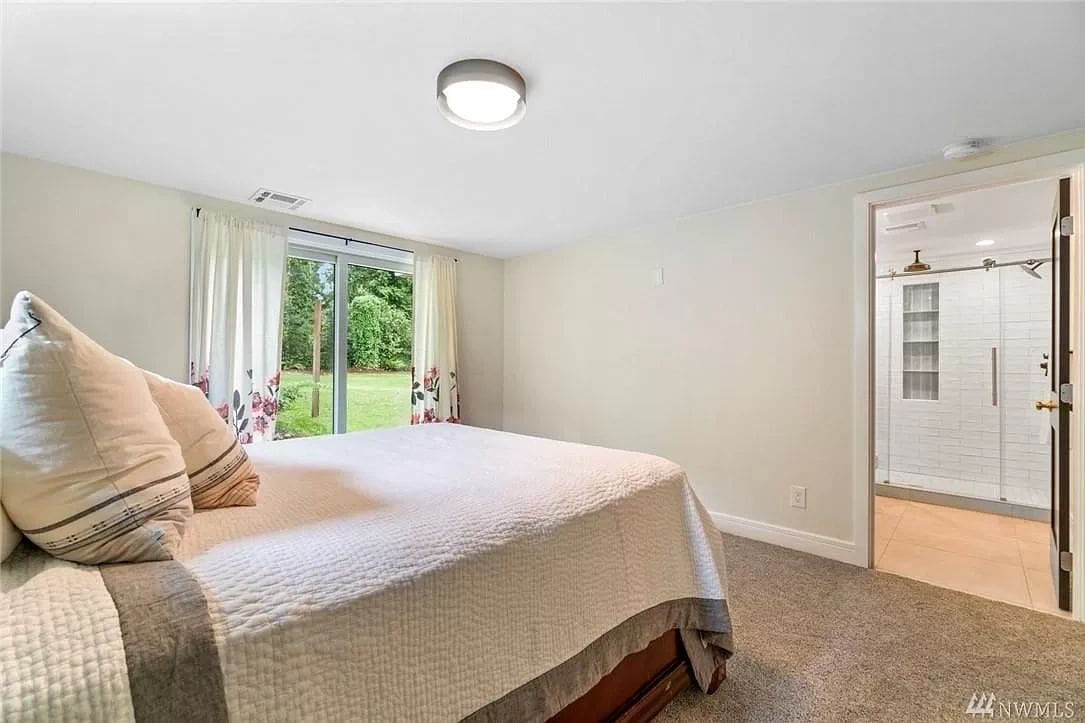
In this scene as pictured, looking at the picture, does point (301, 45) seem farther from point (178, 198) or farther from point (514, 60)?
point (178, 198)

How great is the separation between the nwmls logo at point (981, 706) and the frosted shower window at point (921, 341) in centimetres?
353

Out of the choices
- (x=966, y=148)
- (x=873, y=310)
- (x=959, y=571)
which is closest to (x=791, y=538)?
(x=959, y=571)

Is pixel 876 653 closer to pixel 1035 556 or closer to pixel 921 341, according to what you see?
pixel 1035 556

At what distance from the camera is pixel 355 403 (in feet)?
12.1

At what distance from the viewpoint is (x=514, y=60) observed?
1.59 m

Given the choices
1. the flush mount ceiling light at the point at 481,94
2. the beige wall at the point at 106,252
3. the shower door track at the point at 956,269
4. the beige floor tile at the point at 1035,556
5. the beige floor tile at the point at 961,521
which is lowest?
the beige floor tile at the point at 961,521

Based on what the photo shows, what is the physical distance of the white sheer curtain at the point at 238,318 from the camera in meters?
2.83

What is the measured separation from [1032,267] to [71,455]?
5707 millimetres

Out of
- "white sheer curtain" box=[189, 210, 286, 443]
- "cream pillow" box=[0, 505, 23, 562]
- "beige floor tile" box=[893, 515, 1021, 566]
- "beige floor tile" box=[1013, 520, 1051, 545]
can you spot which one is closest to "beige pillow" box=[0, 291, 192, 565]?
"cream pillow" box=[0, 505, 23, 562]

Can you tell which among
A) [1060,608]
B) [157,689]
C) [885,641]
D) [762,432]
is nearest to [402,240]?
[762,432]

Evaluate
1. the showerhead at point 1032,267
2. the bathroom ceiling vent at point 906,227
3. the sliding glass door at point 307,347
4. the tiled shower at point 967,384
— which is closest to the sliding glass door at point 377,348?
the sliding glass door at point 307,347

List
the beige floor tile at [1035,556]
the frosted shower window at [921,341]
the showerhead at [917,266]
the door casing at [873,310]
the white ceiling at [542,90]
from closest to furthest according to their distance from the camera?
1. the white ceiling at [542,90]
2. the door casing at [873,310]
3. the beige floor tile at [1035,556]
4. the showerhead at [917,266]
5. the frosted shower window at [921,341]

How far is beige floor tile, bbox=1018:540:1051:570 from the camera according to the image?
2.65m
